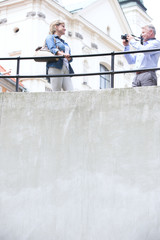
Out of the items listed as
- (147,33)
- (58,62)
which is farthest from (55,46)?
(147,33)

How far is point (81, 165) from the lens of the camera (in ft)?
26.0

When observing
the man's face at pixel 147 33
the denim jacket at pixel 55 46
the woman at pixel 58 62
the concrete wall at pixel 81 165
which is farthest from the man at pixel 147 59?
the denim jacket at pixel 55 46

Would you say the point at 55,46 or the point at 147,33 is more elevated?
the point at 147,33

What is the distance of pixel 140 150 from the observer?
777 cm

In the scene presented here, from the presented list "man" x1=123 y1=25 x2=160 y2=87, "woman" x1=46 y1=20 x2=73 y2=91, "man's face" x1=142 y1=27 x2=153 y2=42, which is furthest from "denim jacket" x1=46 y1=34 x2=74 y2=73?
"man's face" x1=142 y1=27 x2=153 y2=42

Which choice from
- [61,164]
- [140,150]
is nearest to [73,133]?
[61,164]

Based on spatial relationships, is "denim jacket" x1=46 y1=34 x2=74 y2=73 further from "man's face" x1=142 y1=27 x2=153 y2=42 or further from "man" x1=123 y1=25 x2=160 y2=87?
"man's face" x1=142 y1=27 x2=153 y2=42

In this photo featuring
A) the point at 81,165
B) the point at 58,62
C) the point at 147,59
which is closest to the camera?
the point at 81,165

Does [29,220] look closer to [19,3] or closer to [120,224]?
[120,224]

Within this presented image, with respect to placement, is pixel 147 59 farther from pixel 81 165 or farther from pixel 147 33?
pixel 81 165

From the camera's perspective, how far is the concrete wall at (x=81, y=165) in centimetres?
757

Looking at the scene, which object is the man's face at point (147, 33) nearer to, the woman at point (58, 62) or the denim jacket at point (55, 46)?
the woman at point (58, 62)

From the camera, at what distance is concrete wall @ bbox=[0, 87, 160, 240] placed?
7.57m

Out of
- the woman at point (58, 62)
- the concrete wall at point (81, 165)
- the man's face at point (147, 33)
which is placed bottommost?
the concrete wall at point (81, 165)
